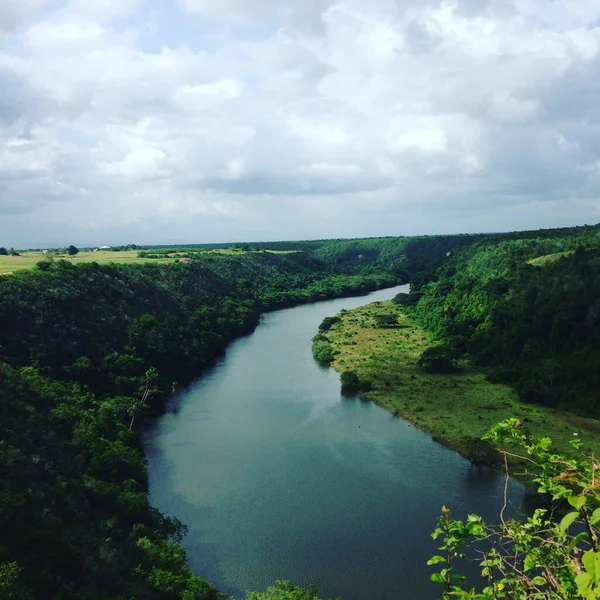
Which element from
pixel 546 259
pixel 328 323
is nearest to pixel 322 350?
pixel 328 323

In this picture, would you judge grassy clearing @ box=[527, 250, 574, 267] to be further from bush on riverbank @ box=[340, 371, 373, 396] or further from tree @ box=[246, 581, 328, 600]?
tree @ box=[246, 581, 328, 600]

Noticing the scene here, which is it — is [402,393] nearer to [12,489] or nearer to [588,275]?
[588,275]

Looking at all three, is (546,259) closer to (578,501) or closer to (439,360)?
(439,360)

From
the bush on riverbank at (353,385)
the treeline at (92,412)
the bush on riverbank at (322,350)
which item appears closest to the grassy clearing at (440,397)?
the bush on riverbank at (353,385)

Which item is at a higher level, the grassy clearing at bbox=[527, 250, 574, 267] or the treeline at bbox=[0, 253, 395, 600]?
the grassy clearing at bbox=[527, 250, 574, 267]

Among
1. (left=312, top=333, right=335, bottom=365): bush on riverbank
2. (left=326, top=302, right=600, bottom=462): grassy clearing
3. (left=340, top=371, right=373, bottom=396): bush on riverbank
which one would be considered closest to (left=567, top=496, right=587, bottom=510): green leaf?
(left=326, top=302, right=600, bottom=462): grassy clearing

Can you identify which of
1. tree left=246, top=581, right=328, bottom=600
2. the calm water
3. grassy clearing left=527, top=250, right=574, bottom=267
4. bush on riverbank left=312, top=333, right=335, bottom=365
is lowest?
the calm water

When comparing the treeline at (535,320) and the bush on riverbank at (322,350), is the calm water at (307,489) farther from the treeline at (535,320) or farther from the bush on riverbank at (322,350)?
the treeline at (535,320)
